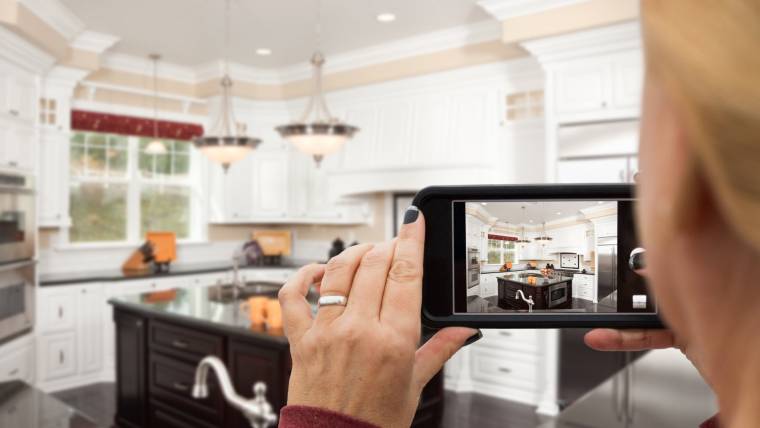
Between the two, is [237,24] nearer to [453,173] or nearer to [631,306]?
[453,173]

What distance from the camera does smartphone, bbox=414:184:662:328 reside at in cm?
57

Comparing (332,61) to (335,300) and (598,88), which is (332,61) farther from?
(335,300)

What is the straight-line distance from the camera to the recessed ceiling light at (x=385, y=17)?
14.3 ft

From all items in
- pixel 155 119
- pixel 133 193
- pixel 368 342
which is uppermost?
pixel 155 119

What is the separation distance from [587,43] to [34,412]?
3542 millimetres

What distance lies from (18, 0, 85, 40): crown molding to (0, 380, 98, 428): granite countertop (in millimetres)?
2985

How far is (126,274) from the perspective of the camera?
16.4 ft

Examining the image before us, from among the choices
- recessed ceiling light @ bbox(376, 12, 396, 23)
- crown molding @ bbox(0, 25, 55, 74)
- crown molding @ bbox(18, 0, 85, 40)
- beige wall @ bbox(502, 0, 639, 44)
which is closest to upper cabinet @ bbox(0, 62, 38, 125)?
crown molding @ bbox(0, 25, 55, 74)

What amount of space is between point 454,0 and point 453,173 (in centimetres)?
131

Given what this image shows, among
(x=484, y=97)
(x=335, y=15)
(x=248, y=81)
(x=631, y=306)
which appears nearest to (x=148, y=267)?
(x=248, y=81)

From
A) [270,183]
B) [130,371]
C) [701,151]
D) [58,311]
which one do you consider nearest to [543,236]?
[701,151]

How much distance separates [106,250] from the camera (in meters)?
5.32

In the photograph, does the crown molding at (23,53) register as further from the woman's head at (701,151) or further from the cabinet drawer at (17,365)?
the woman's head at (701,151)

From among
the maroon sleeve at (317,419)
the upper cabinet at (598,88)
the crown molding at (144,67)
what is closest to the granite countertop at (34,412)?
the maroon sleeve at (317,419)
